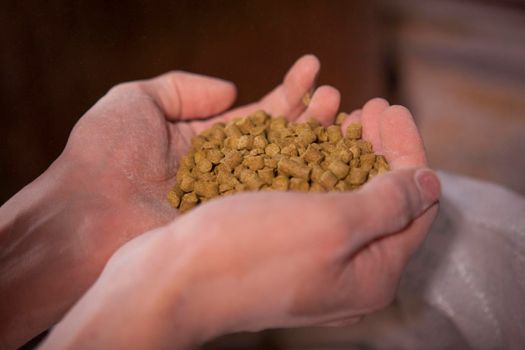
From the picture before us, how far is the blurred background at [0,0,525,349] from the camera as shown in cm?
83

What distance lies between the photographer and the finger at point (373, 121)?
2.49ft

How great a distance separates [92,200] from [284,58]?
46 centimetres

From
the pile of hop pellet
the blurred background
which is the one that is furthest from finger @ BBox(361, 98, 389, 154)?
the blurred background

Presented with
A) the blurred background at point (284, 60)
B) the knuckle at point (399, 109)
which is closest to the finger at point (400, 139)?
the knuckle at point (399, 109)

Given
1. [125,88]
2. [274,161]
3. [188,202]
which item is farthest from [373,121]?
[125,88]

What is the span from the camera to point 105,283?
55 centimetres

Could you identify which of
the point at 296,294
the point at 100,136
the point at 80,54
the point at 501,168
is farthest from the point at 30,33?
the point at 501,168

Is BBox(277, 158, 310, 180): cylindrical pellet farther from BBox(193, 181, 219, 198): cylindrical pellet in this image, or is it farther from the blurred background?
the blurred background

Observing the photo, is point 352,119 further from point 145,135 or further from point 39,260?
point 39,260

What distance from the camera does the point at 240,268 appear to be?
0.51 m

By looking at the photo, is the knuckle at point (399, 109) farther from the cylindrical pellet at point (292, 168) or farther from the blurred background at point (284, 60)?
the blurred background at point (284, 60)

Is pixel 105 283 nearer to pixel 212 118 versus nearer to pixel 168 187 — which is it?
pixel 168 187

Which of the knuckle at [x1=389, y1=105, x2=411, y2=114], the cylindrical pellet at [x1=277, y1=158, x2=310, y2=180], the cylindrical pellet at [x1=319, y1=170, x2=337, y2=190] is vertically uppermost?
the knuckle at [x1=389, y1=105, x2=411, y2=114]

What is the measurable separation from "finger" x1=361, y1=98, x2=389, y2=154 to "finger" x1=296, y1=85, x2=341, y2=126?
90 mm
